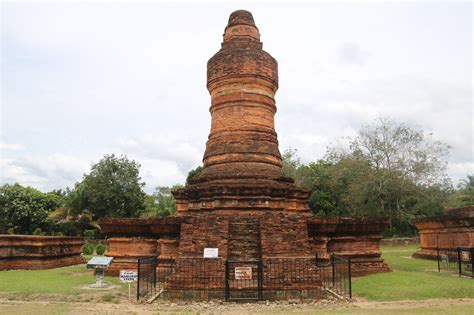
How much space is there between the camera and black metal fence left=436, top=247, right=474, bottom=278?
11.3 meters

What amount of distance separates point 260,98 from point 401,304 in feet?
25.1

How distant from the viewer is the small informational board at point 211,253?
9191mm

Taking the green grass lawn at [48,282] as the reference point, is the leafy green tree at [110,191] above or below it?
above

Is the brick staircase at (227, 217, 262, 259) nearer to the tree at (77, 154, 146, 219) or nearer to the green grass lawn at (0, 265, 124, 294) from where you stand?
the green grass lawn at (0, 265, 124, 294)

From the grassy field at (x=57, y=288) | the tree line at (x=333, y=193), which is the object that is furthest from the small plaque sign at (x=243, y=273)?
the tree line at (x=333, y=193)

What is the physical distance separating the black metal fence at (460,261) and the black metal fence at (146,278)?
7.78 m

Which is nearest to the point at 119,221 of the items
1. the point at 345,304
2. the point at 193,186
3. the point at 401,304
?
the point at 193,186

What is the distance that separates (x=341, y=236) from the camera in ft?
39.2

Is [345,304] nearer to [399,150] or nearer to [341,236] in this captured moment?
[341,236]

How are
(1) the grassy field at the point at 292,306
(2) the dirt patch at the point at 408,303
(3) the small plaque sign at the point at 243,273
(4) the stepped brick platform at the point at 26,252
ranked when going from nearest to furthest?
(1) the grassy field at the point at 292,306
(2) the dirt patch at the point at 408,303
(3) the small plaque sign at the point at 243,273
(4) the stepped brick platform at the point at 26,252

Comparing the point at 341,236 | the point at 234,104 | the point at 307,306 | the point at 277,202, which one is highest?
the point at 234,104

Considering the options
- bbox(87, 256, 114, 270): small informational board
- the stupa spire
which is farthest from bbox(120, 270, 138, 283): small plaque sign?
the stupa spire

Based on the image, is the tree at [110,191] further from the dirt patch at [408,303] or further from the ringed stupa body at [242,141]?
the dirt patch at [408,303]

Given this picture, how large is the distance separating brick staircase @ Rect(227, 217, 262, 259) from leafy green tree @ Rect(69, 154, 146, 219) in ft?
95.6
